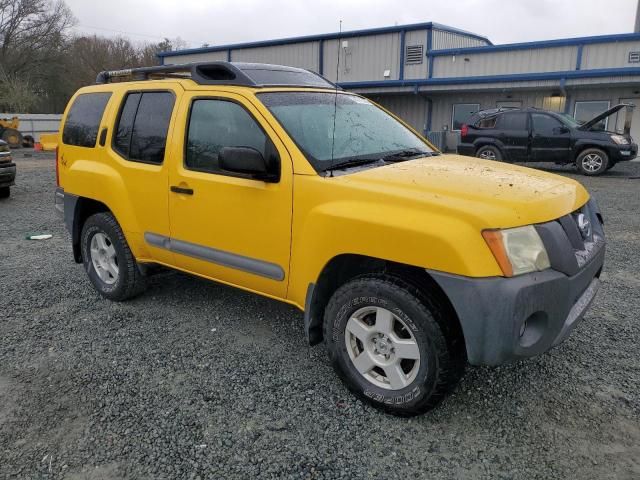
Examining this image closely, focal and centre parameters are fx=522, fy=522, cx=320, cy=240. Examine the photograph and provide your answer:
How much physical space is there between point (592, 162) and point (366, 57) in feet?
42.9

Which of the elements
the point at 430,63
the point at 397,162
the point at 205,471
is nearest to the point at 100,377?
the point at 205,471

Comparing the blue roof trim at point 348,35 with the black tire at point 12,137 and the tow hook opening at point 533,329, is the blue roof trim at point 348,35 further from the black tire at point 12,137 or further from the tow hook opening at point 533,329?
the tow hook opening at point 533,329

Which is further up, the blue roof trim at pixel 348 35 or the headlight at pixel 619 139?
the blue roof trim at pixel 348 35

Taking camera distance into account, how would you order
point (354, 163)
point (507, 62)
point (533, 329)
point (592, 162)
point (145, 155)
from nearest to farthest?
1. point (533, 329)
2. point (354, 163)
3. point (145, 155)
4. point (592, 162)
5. point (507, 62)

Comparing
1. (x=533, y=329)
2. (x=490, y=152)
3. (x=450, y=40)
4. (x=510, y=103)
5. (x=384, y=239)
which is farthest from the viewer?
(x=450, y=40)

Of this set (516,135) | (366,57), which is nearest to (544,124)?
(516,135)

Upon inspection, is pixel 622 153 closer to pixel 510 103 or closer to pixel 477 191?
pixel 510 103

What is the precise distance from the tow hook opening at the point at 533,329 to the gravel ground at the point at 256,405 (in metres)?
0.57

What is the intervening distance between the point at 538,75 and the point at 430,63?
4801 mm

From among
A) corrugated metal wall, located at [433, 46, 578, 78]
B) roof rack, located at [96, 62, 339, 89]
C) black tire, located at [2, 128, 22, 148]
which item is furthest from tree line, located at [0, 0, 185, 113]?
roof rack, located at [96, 62, 339, 89]

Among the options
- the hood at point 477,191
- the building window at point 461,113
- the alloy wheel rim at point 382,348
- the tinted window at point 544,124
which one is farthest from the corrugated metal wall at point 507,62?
the alloy wheel rim at point 382,348

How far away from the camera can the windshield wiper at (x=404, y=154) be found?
11.7ft

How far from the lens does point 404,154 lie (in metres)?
3.75

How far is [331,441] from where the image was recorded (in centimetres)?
276
